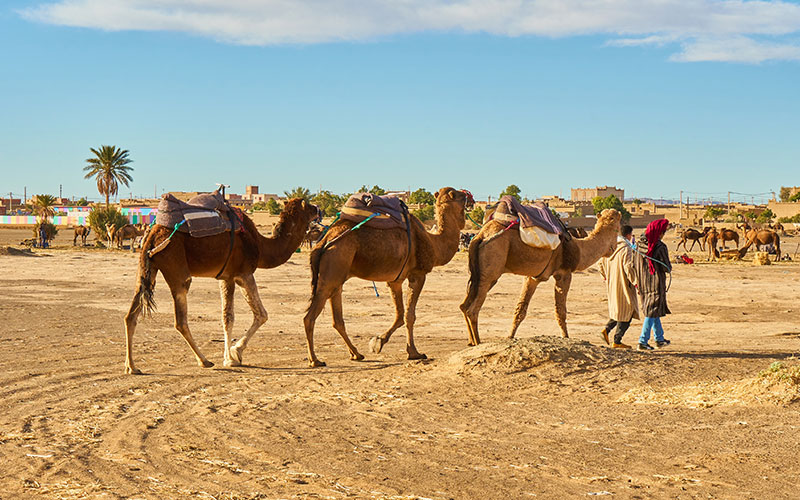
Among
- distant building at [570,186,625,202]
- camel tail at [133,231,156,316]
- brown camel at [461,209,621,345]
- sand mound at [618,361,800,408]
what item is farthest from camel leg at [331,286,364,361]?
distant building at [570,186,625,202]

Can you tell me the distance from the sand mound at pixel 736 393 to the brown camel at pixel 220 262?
4.76 metres

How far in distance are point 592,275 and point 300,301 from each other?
439 inches

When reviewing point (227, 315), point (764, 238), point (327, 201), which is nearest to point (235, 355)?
point (227, 315)

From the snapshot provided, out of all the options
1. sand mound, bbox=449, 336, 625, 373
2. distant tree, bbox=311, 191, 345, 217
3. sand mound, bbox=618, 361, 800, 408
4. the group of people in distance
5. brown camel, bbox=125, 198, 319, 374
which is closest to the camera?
sand mound, bbox=618, 361, 800, 408

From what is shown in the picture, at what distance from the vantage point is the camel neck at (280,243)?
11062 millimetres

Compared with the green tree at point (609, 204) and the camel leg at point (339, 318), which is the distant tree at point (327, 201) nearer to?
the green tree at point (609, 204)

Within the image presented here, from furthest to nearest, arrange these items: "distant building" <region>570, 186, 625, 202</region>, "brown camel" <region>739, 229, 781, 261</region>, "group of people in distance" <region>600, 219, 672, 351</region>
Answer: "distant building" <region>570, 186, 625, 202</region>, "brown camel" <region>739, 229, 781, 261</region>, "group of people in distance" <region>600, 219, 672, 351</region>

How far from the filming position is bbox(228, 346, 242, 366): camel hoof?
10.7m

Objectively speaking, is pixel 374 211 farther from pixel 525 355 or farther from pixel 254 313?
pixel 525 355

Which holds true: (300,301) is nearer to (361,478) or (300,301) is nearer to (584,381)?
(584,381)

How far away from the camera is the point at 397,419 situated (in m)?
7.93

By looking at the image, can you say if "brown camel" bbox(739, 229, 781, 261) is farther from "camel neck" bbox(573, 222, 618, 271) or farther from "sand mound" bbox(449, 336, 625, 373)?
"sand mound" bbox(449, 336, 625, 373)

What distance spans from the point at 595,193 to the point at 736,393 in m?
182

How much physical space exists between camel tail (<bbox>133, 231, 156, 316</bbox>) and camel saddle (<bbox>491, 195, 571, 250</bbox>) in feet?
15.5
